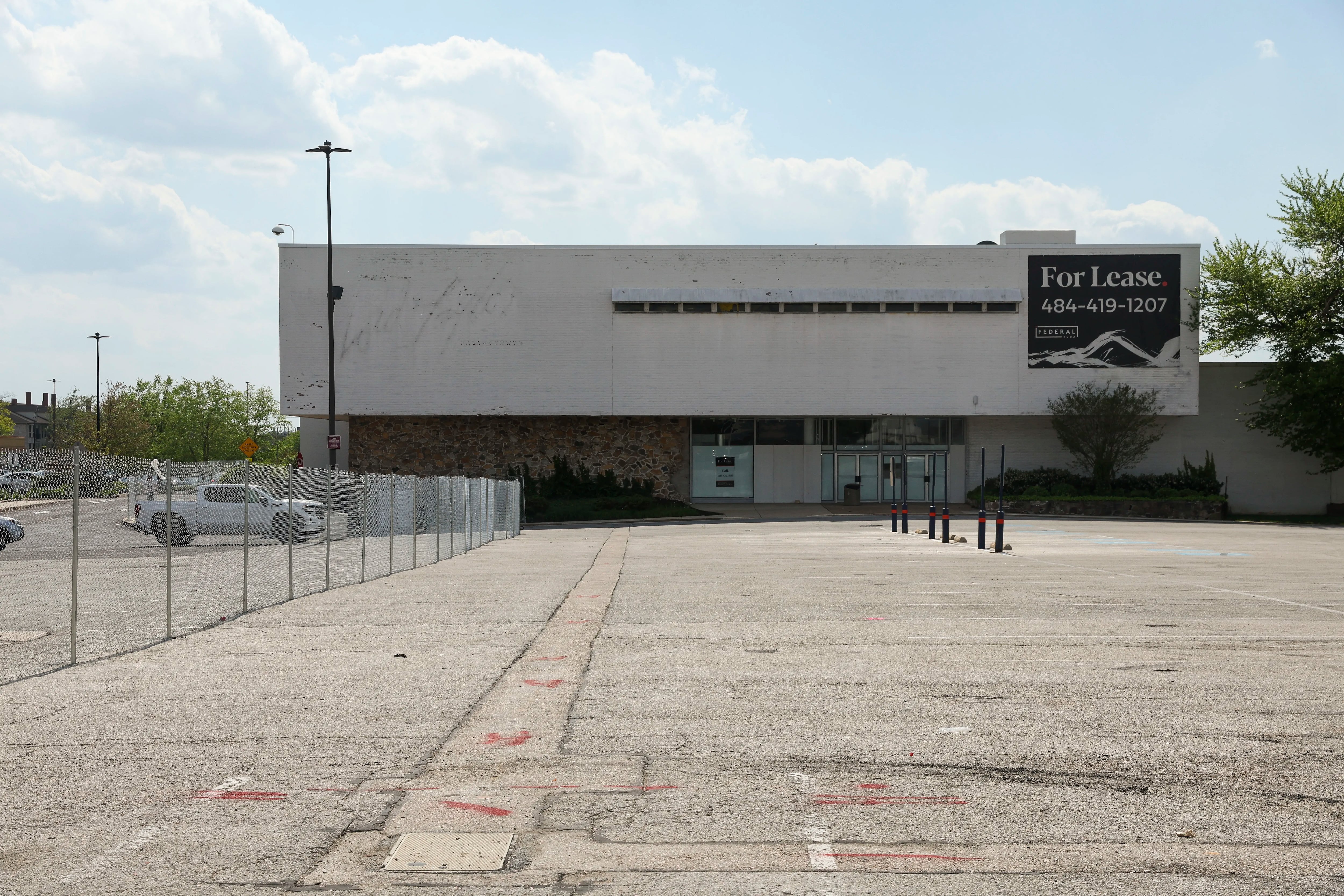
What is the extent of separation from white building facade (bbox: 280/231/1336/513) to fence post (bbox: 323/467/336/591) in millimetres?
31502

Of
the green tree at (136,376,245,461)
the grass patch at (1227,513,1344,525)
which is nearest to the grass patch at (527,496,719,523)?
the grass patch at (1227,513,1344,525)

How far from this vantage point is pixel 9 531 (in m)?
8.69

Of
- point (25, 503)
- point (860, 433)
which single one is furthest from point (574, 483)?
point (25, 503)

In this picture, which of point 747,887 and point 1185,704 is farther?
point 1185,704

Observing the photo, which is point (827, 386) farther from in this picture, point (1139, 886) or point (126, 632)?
point (1139, 886)

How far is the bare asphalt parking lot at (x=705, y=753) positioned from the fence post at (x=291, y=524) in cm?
128

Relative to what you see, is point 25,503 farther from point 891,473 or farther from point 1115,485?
point 1115,485

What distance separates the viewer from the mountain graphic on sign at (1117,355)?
48.6 meters

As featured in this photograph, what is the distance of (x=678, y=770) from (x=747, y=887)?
177 centimetres

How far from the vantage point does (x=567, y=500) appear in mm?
46406

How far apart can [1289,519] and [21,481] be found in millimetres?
48592

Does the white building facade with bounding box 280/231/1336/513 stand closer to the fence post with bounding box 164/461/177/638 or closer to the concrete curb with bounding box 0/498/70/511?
the fence post with bounding box 164/461/177/638

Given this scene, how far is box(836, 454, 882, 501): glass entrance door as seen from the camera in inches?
2008

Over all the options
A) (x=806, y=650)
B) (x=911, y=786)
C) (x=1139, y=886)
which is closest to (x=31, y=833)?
(x=911, y=786)
